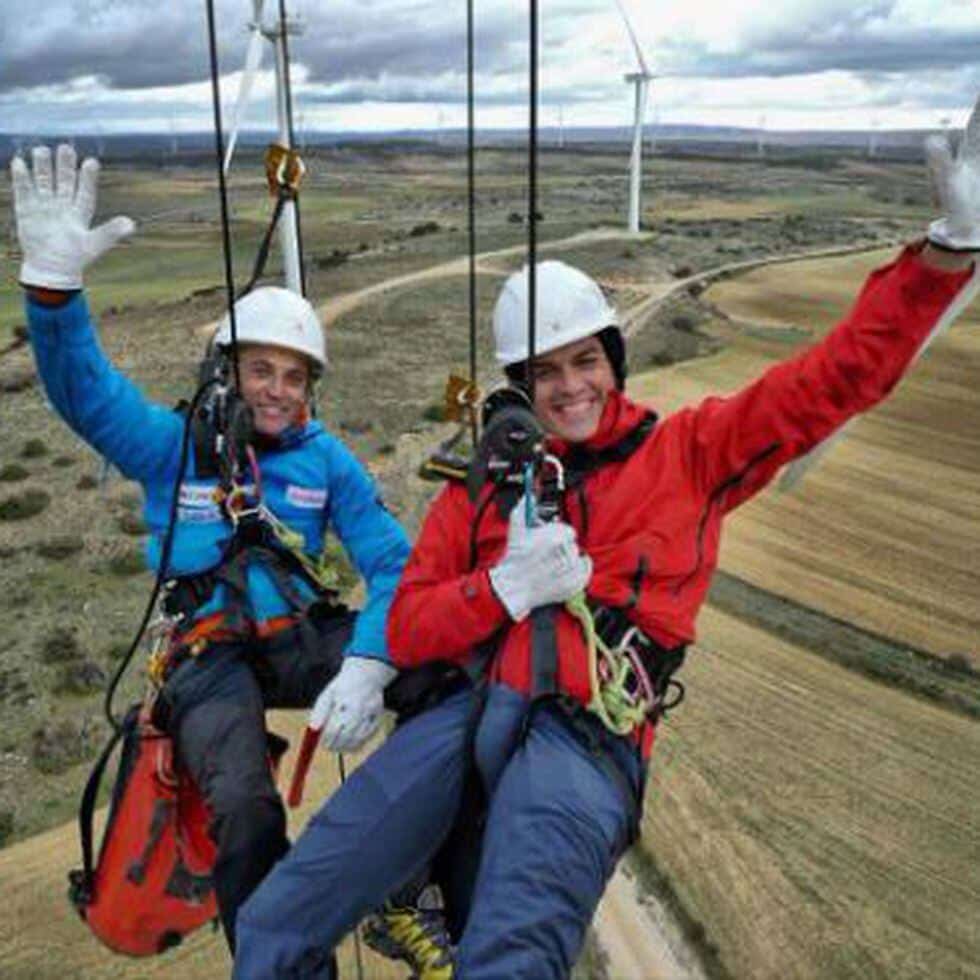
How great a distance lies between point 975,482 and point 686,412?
58.8 feet

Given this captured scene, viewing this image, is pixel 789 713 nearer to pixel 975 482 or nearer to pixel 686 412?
pixel 686 412

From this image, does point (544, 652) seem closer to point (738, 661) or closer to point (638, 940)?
point (638, 940)

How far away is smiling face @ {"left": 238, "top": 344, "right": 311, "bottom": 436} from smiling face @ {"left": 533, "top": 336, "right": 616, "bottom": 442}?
152 centimetres

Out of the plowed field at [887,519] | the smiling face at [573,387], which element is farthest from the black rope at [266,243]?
the plowed field at [887,519]

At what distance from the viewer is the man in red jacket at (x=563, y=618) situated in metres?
4.14

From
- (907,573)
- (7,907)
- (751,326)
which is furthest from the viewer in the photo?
(751,326)

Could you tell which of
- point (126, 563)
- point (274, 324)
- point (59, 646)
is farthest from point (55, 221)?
point (126, 563)

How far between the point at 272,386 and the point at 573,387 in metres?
1.82

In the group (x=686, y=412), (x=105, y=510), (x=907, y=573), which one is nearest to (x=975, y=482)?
(x=907, y=573)

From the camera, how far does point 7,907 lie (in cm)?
896

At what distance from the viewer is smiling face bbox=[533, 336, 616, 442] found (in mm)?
5070

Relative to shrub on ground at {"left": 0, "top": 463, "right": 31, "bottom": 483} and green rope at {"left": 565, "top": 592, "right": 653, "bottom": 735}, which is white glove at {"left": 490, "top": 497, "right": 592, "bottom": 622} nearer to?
green rope at {"left": 565, "top": 592, "right": 653, "bottom": 735}

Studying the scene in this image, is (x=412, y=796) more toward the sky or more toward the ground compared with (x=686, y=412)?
more toward the ground

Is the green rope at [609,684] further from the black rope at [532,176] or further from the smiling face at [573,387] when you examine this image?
the black rope at [532,176]
